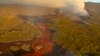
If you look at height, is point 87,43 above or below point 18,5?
below

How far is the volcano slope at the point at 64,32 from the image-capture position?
39.2 metres

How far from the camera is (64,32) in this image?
44062 mm

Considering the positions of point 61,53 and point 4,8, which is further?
point 4,8

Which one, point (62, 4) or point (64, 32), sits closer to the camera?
point (64, 32)

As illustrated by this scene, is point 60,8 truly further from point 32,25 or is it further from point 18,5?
point 32,25

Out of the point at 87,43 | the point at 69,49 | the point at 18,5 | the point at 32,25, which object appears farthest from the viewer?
the point at 18,5

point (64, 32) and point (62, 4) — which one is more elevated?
point (62, 4)

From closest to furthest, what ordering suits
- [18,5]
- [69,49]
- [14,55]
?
[14,55]
[69,49]
[18,5]

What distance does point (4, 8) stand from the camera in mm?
51156

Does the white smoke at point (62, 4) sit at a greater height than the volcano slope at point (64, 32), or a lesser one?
greater

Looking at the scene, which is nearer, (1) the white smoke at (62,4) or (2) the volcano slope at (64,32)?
(2) the volcano slope at (64,32)

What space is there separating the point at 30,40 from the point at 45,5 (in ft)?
64.5

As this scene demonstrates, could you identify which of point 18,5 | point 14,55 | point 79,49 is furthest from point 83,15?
point 14,55

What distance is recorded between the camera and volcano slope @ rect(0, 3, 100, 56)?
129ft
